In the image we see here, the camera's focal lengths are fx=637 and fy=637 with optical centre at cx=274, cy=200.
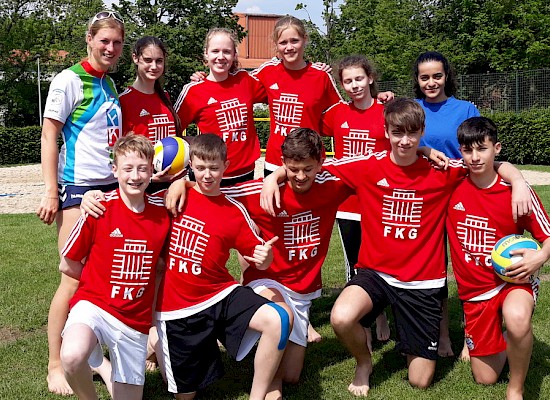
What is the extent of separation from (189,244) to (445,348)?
7.35ft

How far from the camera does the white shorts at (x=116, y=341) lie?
11.8 feet

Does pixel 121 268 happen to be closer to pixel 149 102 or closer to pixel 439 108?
pixel 149 102

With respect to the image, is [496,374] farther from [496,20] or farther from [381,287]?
[496,20]

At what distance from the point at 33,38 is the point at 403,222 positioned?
105 feet

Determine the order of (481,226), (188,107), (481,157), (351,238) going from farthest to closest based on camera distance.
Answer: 1. (351,238)
2. (188,107)
3. (481,226)
4. (481,157)

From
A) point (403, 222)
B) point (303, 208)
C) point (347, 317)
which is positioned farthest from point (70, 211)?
point (403, 222)

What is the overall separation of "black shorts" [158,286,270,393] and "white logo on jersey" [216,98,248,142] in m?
1.54

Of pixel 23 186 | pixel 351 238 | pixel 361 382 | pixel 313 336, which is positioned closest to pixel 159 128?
pixel 351 238

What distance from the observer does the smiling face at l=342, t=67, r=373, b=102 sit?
4902 mm

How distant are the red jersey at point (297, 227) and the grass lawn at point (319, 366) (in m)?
0.66

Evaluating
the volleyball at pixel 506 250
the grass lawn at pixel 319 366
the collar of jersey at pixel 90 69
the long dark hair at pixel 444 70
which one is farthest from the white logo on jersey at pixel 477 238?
the collar of jersey at pixel 90 69

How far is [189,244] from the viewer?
390cm

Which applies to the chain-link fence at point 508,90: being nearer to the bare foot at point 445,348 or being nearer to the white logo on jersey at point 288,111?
the white logo on jersey at point 288,111

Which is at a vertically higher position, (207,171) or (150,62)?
(150,62)
